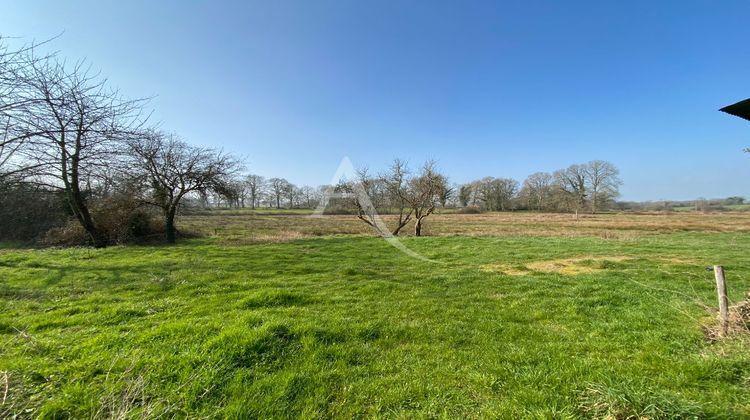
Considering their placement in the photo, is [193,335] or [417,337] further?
[417,337]

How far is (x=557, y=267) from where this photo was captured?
10.4 meters

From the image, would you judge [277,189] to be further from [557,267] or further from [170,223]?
[557,267]

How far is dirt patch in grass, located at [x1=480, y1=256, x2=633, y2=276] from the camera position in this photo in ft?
31.6

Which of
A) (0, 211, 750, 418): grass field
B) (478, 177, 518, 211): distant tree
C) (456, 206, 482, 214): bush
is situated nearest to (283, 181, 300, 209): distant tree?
(456, 206, 482, 214): bush

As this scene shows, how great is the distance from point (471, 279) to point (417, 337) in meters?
4.56

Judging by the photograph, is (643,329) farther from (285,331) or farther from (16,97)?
(16,97)

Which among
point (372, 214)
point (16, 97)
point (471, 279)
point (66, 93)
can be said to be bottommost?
point (471, 279)

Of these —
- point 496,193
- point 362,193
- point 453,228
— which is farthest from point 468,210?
point 362,193

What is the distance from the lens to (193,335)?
4.04 meters

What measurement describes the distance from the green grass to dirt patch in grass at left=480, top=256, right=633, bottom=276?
137cm

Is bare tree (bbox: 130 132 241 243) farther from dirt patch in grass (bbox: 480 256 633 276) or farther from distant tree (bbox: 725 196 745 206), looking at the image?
distant tree (bbox: 725 196 745 206)

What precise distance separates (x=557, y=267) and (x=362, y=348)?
9.42 metres

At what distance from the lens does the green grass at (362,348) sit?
8.95ft

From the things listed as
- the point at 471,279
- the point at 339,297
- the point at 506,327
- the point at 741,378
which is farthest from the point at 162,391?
the point at 471,279
